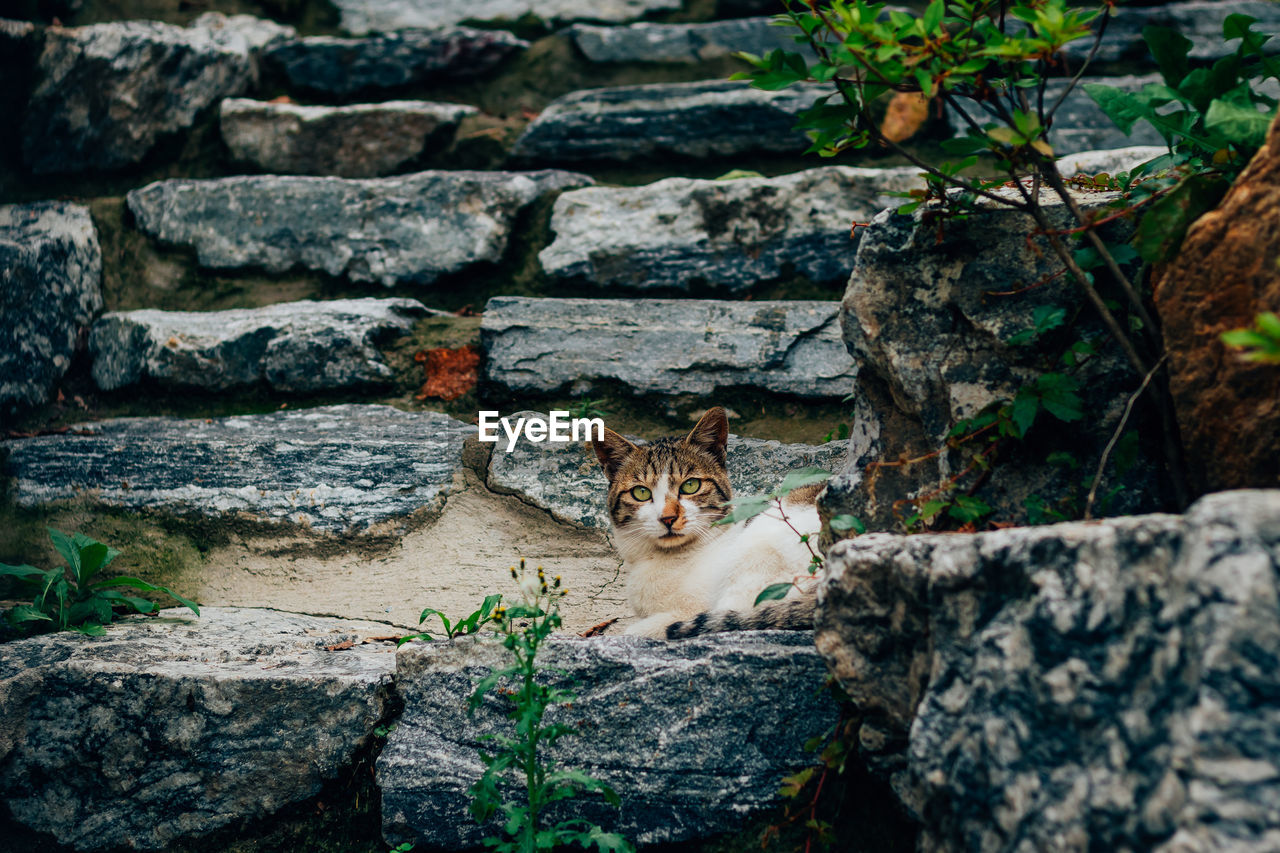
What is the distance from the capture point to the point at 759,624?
6.59 feet

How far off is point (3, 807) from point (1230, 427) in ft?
8.40

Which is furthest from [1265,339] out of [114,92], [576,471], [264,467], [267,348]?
[114,92]

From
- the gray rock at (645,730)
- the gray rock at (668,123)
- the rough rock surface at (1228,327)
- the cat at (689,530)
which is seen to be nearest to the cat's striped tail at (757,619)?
the gray rock at (645,730)

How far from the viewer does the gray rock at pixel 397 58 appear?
11.1 feet

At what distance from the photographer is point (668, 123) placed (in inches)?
123

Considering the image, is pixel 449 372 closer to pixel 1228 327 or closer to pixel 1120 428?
pixel 1120 428

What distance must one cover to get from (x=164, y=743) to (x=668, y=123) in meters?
2.50

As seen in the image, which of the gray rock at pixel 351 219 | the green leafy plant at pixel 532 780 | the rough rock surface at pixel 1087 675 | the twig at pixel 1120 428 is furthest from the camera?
the gray rock at pixel 351 219

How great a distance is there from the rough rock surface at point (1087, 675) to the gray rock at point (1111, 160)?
1859mm

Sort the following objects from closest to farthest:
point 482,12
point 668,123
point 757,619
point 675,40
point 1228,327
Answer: point 1228,327 < point 757,619 < point 668,123 < point 675,40 < point 482,12

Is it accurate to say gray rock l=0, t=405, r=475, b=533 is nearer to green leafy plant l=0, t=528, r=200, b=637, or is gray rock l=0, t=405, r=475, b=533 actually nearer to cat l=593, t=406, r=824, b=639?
green leafy plant l=0, t=528, r=200, b=637

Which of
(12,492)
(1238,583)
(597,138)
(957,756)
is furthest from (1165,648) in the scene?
(12,492)

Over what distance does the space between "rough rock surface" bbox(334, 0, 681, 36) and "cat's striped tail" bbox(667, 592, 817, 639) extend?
2.54 meters

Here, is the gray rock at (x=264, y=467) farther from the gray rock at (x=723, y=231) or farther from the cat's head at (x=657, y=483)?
the gray rock at (x=723, y=231)
